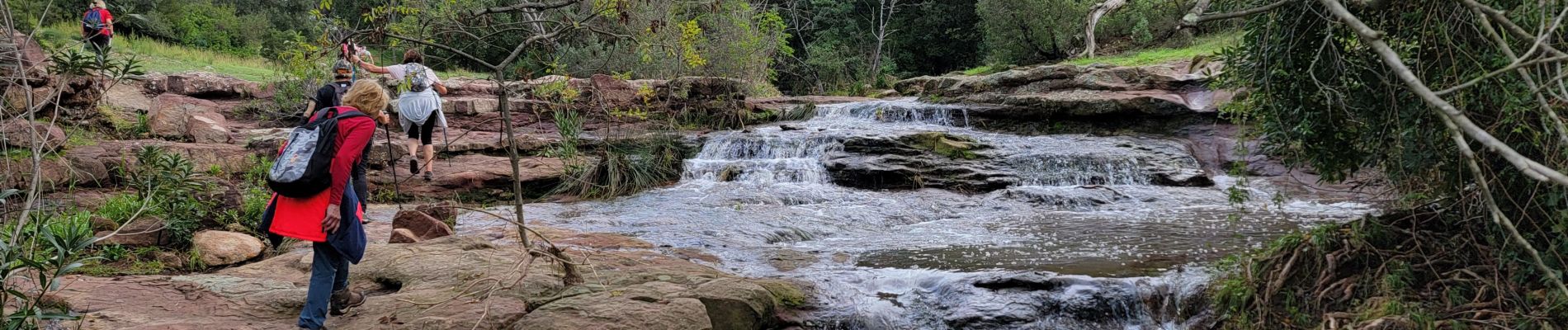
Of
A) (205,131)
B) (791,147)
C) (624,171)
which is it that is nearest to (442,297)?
(624,171)

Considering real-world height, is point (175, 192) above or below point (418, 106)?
below

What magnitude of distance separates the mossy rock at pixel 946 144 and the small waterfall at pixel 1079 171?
2.16 feet

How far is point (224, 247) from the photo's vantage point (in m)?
5.64

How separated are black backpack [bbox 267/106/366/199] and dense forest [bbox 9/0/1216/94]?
124 inches

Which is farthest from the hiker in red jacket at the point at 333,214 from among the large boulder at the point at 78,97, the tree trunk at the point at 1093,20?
the tree trunk at the point at 1093,20

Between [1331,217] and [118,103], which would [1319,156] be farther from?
[118,103]

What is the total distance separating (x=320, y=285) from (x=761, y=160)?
26.3ft

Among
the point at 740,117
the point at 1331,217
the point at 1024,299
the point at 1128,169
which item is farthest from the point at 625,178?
the point at 1331,217

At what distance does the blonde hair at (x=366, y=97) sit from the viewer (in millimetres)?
3752

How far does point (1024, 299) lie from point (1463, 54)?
221cm

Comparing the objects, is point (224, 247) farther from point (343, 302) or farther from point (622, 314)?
point (622, 314)

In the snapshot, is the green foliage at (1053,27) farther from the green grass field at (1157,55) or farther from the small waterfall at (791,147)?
the small waterfall at (791,147)

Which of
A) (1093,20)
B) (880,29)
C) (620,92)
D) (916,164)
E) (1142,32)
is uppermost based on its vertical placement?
(1093,20)

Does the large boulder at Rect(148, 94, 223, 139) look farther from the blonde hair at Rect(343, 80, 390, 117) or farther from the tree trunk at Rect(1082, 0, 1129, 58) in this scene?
the tree trunk at Rect(1082, 0, 1129, 58)
